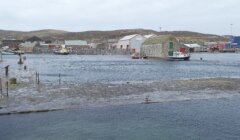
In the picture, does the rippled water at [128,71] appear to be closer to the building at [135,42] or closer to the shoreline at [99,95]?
the shoreline at [99,95]

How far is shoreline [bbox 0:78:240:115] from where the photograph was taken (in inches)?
1043

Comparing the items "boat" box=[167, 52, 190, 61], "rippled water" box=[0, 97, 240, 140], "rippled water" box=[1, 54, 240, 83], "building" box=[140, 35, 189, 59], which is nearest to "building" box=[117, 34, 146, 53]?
"building" box=[140, 35, 189, 59]

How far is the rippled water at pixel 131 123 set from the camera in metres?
19.2

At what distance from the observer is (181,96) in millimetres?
31266

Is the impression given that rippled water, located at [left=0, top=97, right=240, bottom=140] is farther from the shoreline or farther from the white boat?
the white boat

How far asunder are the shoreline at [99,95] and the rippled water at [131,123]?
188 cm

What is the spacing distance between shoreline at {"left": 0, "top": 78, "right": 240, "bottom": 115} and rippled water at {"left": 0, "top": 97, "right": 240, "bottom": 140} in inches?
74.1

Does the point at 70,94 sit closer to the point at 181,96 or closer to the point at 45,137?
the point at 181,96

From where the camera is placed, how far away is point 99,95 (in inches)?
1228

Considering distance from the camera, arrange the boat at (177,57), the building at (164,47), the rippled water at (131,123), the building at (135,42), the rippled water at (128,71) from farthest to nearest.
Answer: the building at (135,42)
the building at (164,47)
the boat at (177,57)
the rippled water at (128,71)
the rippled water at (131,123)

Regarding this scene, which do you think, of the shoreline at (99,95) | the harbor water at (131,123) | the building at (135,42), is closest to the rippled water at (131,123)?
the harbor water at (131,123)

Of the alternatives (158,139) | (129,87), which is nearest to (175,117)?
(158,139)

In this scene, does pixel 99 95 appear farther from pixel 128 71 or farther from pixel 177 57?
pixel 177 57

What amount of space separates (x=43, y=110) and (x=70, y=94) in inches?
275
